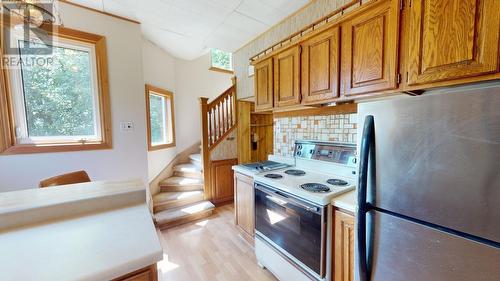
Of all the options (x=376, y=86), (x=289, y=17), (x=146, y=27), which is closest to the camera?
(x=376, y=86)

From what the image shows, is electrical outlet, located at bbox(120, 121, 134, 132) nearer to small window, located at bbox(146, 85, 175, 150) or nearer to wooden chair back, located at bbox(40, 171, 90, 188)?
small window, located at bbox(146, 85, 175, 150)

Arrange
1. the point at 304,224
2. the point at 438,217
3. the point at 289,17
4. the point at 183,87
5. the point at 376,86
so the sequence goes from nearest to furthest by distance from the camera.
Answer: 1. the point at 438,217
2. the point at 376,86
3. the point at 304,224
4. the point at 289,17
5. the point at 183,87

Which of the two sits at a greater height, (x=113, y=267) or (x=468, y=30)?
(x=468, y=30)

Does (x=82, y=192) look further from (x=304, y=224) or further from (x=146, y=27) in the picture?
(x=146, y=27)

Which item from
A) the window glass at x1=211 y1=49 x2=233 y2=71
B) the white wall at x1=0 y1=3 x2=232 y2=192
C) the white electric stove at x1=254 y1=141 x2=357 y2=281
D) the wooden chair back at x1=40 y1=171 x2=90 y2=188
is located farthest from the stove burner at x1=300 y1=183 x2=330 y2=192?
the window glass at x1=211 y1=49 x2=233 y2=71

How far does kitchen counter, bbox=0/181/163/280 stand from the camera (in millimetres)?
612

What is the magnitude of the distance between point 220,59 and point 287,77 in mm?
3542

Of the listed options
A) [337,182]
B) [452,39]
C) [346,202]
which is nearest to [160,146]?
[337,182]

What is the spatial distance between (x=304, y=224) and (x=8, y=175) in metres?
2.90

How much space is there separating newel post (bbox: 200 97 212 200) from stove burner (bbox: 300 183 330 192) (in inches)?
82.0

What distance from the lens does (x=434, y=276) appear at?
2.57ft

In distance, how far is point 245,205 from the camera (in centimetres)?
221

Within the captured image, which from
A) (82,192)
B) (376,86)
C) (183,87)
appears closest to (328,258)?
(376,86)

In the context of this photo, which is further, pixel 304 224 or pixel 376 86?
pixel 304 224
